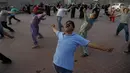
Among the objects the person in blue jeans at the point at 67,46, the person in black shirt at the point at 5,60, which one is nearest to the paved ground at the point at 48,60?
the person in black shirt at the point at 5,60

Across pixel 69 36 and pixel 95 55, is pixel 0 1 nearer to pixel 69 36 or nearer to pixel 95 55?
pixel 95 55

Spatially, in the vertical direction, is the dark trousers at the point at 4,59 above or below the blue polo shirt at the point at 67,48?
below

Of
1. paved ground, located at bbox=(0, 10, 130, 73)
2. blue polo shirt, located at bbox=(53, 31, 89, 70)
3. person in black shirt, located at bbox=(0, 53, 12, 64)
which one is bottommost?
paved ground, located at bbox=(0, 10, 130, 73)

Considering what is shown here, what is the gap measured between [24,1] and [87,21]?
1024 inches

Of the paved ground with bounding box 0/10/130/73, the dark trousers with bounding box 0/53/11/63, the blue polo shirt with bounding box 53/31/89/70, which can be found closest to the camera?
the blue polo shirt with bounding box 53/31/89/70

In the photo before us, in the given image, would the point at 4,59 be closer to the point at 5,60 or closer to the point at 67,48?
A: the point at 5,60

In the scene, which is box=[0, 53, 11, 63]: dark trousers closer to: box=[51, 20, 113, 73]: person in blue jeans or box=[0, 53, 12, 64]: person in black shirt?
box=[0, 53, 12, 64]: person in black shirt

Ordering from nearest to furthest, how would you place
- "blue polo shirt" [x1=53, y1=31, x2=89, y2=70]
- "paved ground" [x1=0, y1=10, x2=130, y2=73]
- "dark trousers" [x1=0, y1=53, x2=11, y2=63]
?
"blue polo shirt" [x1=53, y1=31, x2=89, y2=70]
"paved ground" [x1=0, y1=10, x2=130, y2=73]
"dark trousers" [x1=0, y1=53, x2=11, y2=63]

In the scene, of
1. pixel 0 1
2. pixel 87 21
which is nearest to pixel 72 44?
pixel 87 21

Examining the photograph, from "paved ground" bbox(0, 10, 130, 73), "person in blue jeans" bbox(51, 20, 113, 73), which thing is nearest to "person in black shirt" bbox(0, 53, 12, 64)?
"paved ground" bbox(0, 10, 130, 73)

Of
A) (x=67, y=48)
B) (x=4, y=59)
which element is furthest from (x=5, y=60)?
(x=67, y=48)

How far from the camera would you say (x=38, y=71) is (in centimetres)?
528

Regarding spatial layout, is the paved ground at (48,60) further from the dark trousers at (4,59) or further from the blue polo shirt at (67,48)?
the blue polo shirt at (67,48)

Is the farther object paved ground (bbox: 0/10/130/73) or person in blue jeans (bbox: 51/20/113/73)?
paved ground (bbox: 0/10/130/73)
